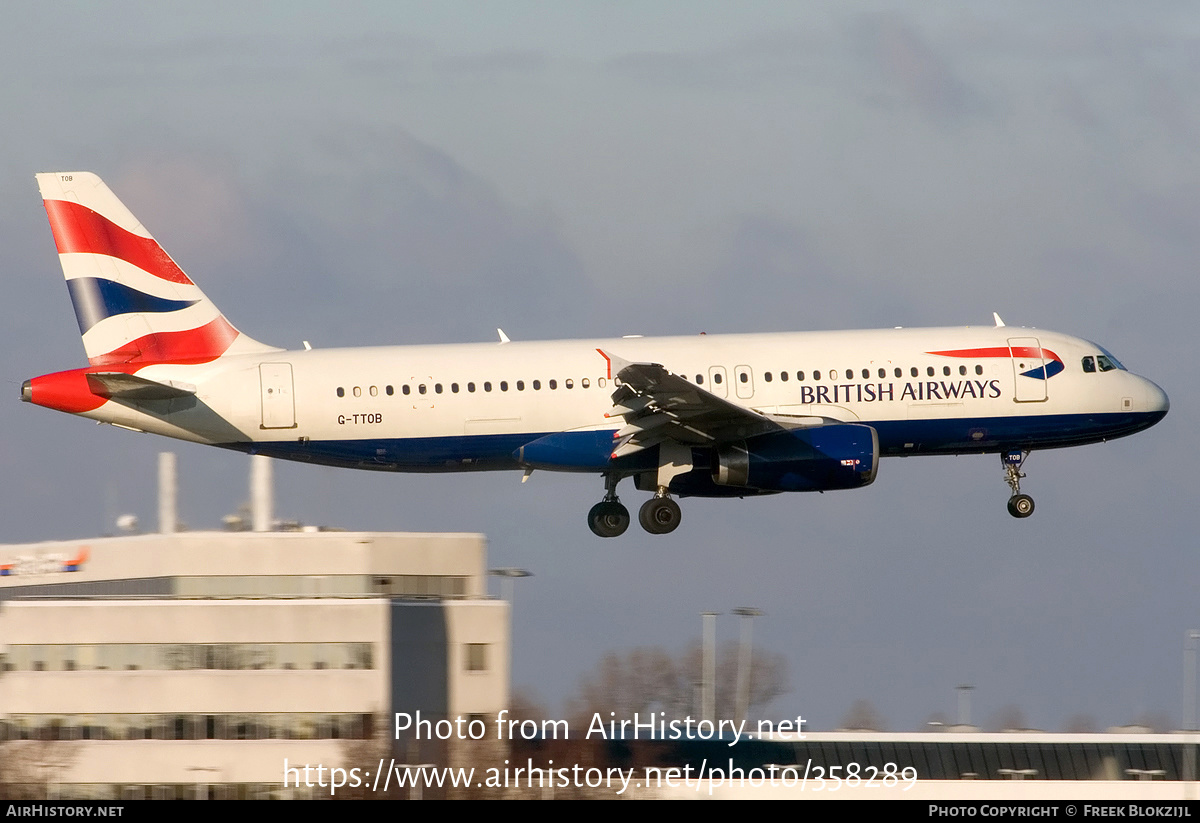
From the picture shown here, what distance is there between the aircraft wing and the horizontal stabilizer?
12316 mm

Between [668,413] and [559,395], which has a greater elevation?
[559,395]

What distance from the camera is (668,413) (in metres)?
48.9

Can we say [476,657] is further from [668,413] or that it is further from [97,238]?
[97,238]

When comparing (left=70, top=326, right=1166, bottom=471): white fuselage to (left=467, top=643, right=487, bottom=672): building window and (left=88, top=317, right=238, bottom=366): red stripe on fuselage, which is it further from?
(left=467, top=643, right=487, bottom=672): building window

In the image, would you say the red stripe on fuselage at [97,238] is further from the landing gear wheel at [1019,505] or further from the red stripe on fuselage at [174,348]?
the landing gear wheel at [1019,505]

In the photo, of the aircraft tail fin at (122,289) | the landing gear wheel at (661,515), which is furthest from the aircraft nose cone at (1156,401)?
the aircraft tail fin at (122,289)

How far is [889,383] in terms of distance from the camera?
50625mm

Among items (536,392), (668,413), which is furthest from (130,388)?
(668,413)

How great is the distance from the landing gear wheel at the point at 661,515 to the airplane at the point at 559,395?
44mm

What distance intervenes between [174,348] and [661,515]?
15.0 meters

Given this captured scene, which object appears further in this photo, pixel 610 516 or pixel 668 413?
pixel 610 516

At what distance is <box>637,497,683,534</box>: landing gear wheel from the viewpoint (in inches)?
2012

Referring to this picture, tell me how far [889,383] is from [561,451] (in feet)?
31.6

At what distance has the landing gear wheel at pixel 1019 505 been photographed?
53781mm
